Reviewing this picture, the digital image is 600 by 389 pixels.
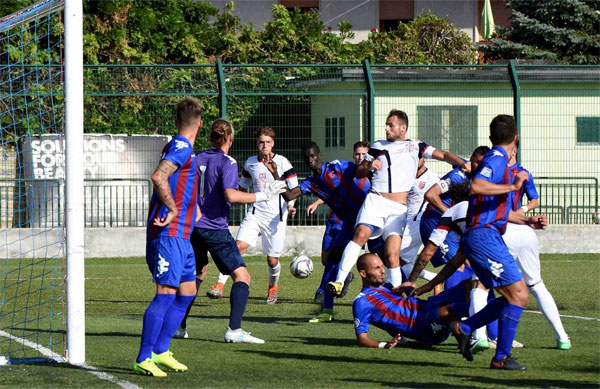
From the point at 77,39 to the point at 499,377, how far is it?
4087 mm

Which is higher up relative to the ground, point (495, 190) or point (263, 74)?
point (263, 74)

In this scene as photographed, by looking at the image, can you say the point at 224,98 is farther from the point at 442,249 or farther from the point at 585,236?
the point at 442,249

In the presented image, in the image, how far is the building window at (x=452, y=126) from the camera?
1983 cm

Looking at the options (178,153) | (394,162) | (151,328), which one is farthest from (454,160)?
(151,328)

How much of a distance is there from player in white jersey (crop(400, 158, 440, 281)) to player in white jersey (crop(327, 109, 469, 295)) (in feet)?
1.60

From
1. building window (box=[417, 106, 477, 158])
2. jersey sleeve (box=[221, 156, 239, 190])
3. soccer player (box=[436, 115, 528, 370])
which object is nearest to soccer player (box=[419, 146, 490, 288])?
soccer player (box=[436, 115, 528, 370])

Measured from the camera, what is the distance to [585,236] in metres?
19.1

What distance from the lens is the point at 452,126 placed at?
19812 mm

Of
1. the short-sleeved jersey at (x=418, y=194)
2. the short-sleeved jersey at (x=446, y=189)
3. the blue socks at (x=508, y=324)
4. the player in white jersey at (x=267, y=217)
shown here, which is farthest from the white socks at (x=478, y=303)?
the player in white jersey at (x=267, y=217)

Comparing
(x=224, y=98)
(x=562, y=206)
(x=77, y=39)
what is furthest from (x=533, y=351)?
(x=562, y=206)

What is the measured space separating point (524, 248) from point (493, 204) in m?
0.91

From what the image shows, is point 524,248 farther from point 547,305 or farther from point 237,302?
point 237,302

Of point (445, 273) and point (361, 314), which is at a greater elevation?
point (445, 273)

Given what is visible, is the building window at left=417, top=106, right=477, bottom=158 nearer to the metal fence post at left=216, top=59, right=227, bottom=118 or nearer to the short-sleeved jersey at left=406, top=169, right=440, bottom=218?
the metal fence post at left=216, top=59, right=227, bottom=118
